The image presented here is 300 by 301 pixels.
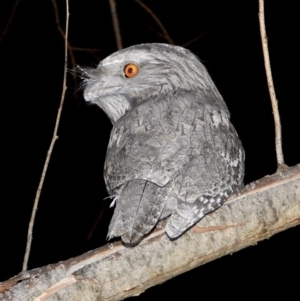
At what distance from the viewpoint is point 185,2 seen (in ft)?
26.1

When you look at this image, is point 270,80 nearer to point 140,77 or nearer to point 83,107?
point 140,77

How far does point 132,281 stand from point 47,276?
0.35m

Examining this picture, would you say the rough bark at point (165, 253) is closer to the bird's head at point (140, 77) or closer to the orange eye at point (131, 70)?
the bird's head at point (140, 77)

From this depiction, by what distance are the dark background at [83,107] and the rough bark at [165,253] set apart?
4.73 metres

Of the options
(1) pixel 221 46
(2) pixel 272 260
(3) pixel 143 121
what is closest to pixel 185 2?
(1) pixel 221 46

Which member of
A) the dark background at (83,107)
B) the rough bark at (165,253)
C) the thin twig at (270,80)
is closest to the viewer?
the rough bark at (165,253)

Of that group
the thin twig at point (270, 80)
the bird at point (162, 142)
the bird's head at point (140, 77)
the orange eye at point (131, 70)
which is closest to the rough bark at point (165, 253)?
the bird at point (162, 142)

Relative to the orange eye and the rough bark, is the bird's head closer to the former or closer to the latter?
the orange eye

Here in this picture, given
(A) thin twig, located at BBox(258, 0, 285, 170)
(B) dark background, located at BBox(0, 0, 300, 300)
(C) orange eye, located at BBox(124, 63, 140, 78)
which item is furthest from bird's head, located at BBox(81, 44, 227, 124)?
(B) dark background, located at BBox(0, 0, 300, 300)

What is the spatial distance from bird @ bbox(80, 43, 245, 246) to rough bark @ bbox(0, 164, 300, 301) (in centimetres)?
7

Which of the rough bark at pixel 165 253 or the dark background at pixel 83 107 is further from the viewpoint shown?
the dark background at pixel 83 107

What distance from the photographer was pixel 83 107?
7.42 meters

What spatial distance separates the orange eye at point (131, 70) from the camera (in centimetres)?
363

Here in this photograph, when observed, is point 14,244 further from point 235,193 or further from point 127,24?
point 235,193
